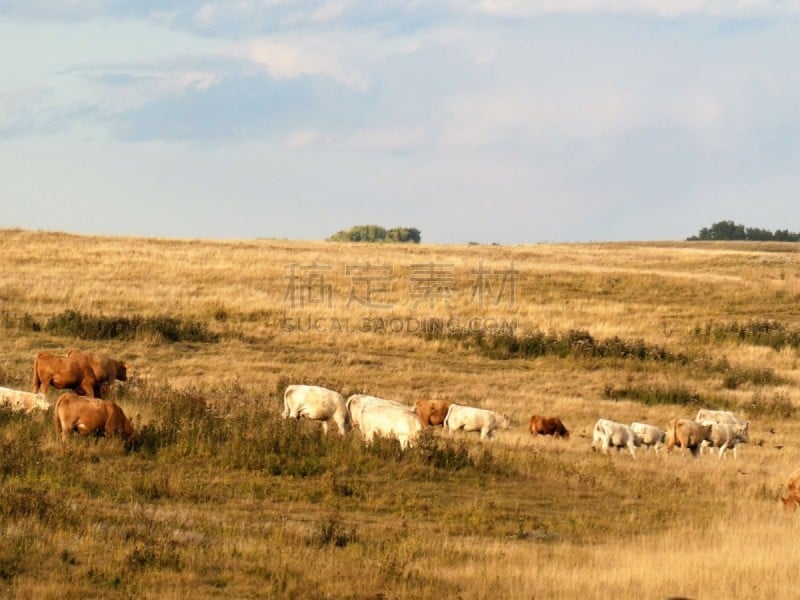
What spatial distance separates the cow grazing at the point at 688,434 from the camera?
23078mm

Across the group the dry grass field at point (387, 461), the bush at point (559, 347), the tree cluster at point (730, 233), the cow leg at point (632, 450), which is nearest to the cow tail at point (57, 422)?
the dry grass field at point (387, 461)

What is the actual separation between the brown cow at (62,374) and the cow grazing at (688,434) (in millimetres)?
11790

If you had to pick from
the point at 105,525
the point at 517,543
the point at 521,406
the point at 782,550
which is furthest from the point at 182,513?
the point at 521,406

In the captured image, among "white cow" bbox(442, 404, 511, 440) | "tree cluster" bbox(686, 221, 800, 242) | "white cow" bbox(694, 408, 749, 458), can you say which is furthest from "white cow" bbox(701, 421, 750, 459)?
"tree cluster" bbox(686, 221, 800, 242)

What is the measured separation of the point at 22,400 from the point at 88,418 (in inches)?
125

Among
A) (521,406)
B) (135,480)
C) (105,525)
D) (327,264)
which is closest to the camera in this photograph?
(105,525)

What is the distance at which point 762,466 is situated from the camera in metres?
21.0

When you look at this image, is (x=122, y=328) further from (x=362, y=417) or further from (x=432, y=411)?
(x=362, y=417)

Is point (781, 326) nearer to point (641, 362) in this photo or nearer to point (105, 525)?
point (641, 362)

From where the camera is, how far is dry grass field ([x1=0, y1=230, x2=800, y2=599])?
10.2 metres

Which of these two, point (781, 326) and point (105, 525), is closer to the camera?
point (105, 525)

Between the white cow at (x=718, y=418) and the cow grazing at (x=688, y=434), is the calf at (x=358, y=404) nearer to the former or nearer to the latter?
the cow grazing at (x=688, y=434)

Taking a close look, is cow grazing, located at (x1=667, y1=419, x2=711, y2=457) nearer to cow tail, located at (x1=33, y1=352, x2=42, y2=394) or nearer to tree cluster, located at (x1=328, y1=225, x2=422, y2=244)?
cow tail, located at (x1=33, y1=352, x2=42, y2=394)

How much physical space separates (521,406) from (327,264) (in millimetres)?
33776
